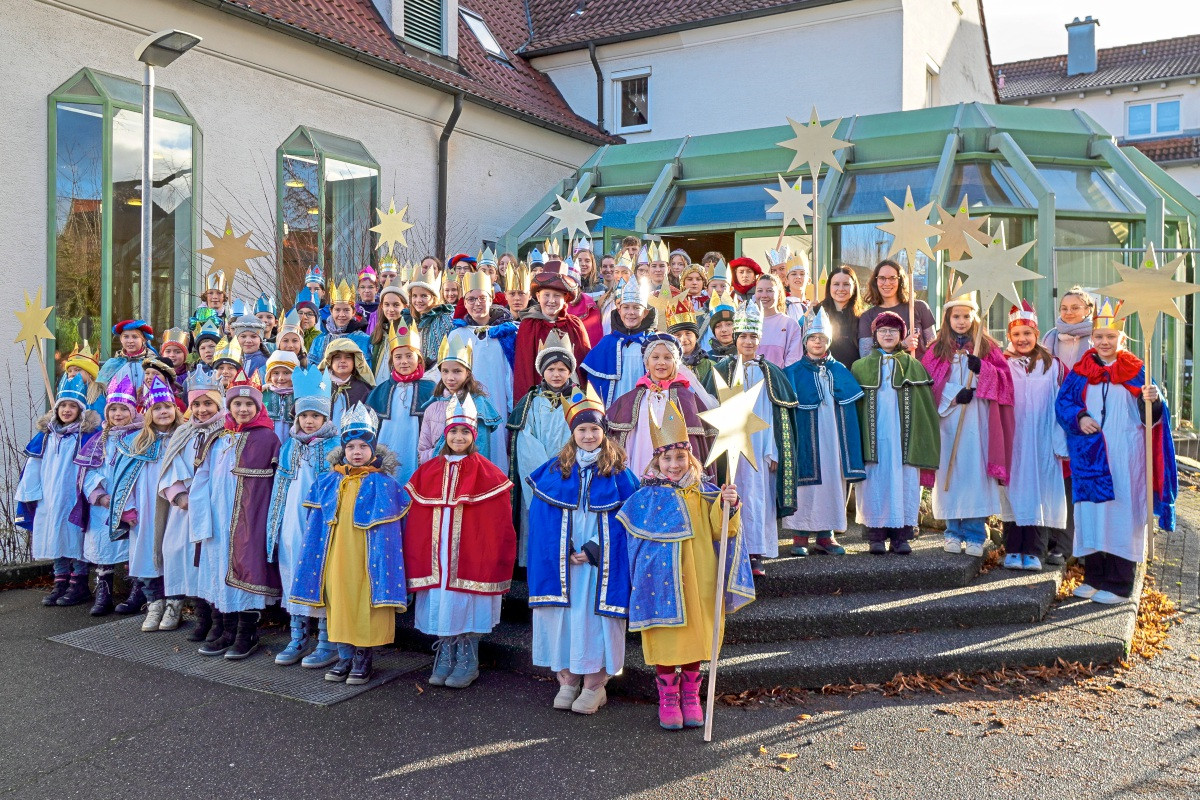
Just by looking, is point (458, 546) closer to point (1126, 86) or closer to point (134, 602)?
point (134, 602)

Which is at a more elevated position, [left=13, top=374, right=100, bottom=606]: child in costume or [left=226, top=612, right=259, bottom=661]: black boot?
[left=13, top=374, right=100, bottom=606]: child in costume

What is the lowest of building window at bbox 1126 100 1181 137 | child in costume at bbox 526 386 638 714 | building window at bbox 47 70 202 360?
child in costume at bbox 526 386 638 714

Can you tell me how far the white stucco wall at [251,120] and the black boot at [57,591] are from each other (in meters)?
3.11

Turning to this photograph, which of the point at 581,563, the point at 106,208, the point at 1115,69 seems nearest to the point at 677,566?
the point at 581,563

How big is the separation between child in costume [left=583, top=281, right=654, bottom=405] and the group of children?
19 millimetres

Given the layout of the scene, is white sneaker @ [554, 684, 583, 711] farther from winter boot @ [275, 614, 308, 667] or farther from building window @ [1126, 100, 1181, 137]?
building window @ [1126, 100, 1181, 137]

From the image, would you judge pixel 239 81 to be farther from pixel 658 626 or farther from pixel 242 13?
pixel 658 626

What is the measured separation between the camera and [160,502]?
263 inches

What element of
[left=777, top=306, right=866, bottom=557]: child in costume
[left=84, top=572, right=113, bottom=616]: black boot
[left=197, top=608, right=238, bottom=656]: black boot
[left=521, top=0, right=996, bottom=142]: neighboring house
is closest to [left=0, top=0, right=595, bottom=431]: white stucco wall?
[left=521, top=0, right=996, bottom=142]: neighboring house

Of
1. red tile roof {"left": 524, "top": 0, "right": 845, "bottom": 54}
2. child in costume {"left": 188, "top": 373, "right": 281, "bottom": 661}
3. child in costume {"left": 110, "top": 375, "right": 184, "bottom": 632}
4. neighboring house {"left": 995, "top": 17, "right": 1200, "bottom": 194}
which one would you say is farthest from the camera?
neighboring house {"left": 995, "top": 17, "right": 1200, "bottom": 194}

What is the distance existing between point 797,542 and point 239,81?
920cm

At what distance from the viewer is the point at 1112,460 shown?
671cm

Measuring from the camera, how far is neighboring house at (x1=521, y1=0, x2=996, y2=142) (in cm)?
1742

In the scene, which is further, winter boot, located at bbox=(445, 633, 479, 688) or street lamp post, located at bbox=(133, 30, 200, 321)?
street lamp post, located at bbox=(133, 30, 200, 321)
